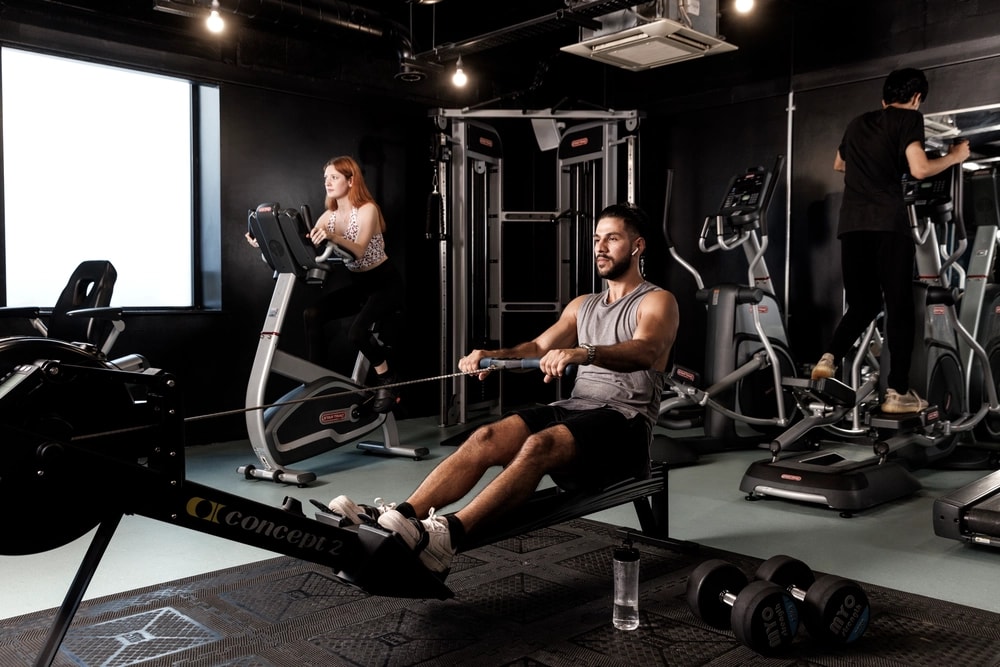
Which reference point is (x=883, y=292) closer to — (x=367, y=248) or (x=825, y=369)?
(x=825, y=369)

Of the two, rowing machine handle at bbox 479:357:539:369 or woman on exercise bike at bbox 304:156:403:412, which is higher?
woman on exercise bike at bbox 304:156:403:412

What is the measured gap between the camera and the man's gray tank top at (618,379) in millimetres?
2816

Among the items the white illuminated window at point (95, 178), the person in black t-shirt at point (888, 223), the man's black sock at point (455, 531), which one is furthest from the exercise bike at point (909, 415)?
the white illuminated window at point (95, 178)

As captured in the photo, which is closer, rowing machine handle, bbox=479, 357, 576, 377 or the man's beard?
rowing machine handle, bbox=479, 357, 576, 377

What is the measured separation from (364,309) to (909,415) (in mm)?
2886

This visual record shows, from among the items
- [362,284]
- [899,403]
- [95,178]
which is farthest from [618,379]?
[95,178]

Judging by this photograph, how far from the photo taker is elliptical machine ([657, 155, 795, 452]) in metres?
4.84

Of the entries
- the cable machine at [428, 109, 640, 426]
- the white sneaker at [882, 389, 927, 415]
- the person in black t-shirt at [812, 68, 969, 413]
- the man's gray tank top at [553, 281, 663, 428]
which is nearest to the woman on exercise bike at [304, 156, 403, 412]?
the cable machine at [428, 109, 640, 426]

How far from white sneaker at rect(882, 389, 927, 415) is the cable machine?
2.59m

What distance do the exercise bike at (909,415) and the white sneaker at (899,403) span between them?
0.04 m

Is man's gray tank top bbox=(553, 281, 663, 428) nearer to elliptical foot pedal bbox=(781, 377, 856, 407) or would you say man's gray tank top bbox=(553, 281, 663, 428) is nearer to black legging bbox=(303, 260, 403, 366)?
elliptical foot pedal bbox=(781, 377, 856, 407)

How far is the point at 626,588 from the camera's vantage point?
Result: 232cm

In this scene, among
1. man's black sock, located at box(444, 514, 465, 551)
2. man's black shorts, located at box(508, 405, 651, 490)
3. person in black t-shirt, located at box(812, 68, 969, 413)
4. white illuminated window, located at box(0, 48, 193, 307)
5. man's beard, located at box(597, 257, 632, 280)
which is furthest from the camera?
white illuminated window, located at box(0, 48, 193, 307)

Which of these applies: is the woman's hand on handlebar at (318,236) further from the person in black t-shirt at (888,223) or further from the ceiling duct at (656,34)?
the person in black t-shirt at (888,223)
